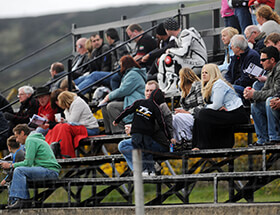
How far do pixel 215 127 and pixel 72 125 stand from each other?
121 inches

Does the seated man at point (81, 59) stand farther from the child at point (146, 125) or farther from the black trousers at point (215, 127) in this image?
the black trousers at point (215, 127)

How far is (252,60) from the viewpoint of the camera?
11.9 m

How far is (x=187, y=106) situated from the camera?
1217 cm

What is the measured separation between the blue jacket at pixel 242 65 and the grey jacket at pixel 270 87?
951 millimetres

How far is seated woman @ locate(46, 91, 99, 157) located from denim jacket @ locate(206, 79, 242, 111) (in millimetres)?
2921

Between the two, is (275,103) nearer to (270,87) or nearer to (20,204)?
(270,87)

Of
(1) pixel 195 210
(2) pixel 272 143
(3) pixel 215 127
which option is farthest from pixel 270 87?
(1) pixel 195 210

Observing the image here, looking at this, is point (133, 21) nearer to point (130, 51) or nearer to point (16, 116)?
point (130, 51)

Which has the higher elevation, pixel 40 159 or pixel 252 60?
pixel 252 60

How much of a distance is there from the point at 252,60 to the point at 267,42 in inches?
21.9

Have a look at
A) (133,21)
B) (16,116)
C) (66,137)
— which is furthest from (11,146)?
(133,21)

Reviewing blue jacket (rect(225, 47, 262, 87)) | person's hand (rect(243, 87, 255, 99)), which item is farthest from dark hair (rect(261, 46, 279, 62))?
blue jacket (rect(225, 47, 262, 87))

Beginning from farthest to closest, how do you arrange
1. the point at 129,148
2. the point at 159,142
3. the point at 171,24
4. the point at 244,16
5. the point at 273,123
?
1. the point at 171,24
2. the point at 244,16
3. the point at 129,148
4. the point at 159,142
5. the point at 273,123

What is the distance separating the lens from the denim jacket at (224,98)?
11250mm
